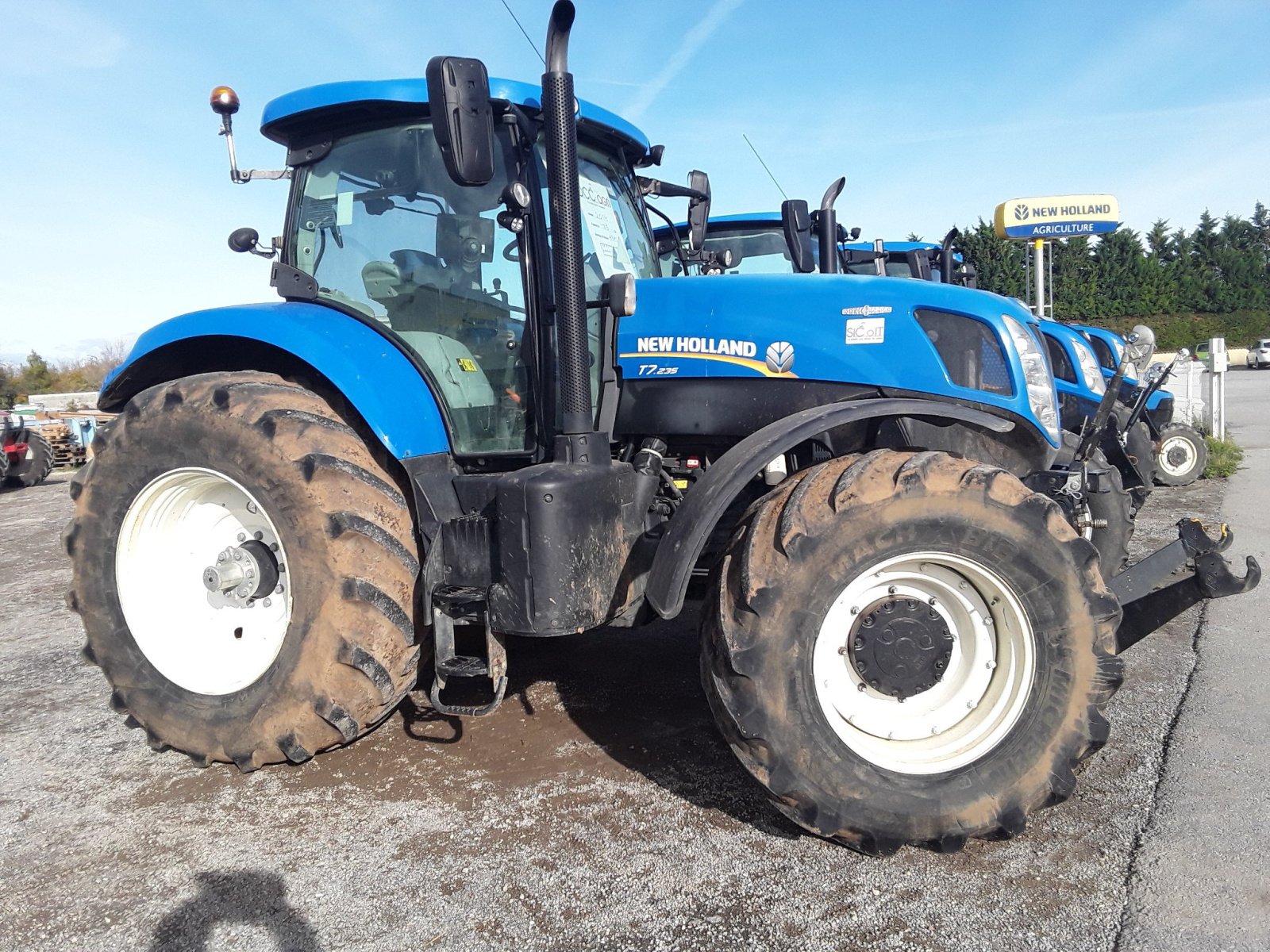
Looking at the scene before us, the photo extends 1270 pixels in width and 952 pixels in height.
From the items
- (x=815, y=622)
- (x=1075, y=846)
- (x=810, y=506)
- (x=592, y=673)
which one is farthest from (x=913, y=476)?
(x=592, y=673)

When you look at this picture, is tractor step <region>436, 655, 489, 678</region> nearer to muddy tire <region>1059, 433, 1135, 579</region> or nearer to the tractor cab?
the tractor cab

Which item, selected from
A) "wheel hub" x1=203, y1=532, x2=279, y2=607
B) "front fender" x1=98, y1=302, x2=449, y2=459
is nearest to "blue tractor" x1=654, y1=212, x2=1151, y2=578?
"front fender" x1=98, y1=302, x2=449, y2=459

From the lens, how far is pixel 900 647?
256 centimetres

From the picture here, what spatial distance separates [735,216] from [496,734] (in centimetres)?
568

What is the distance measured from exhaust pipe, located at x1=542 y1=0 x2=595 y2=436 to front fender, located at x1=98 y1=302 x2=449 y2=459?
515 mm

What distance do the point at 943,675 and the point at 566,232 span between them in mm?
1717

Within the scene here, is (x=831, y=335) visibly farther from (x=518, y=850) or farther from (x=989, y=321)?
(x=518, y=850)

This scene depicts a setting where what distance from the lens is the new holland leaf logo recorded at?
2979 mm

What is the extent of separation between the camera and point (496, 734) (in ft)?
11.0

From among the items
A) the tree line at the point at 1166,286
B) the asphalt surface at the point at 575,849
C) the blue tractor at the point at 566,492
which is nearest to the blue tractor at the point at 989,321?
the blue tractor at the point at 566,492

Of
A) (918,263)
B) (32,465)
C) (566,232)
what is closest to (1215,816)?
(566,232)

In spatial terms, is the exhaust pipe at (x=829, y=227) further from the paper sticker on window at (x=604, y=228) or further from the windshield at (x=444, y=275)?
the windshield at (x=444, y=275)

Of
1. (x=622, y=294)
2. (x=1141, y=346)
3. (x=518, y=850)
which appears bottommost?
(x=518, y=850)

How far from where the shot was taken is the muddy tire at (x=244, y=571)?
2799 mm
